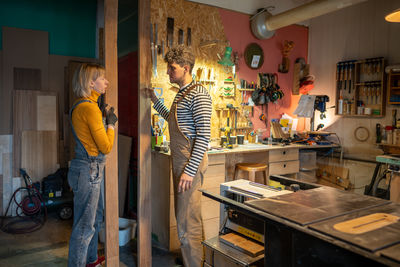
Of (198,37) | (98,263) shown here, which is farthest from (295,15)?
(98,263)

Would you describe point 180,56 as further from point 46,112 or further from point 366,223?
point 46,112

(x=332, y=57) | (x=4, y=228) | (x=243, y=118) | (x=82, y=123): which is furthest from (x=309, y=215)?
(x=332, y=57)

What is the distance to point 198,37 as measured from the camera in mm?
4156

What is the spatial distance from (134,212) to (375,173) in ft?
10.6

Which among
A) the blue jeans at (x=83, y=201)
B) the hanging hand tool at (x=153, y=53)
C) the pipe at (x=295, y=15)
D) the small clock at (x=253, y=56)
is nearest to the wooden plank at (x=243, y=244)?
the blue jeans at (x=83, y=201)

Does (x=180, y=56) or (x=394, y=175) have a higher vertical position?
(x=180, y=56)

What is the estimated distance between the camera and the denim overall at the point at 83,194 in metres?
2.29

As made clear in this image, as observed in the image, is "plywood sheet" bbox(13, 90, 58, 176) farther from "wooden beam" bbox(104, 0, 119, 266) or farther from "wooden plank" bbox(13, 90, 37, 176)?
"wooden beam" bbox(104, 0, 119, 266)

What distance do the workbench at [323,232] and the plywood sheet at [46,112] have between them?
352cm

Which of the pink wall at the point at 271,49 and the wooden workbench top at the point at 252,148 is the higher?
the pink wall at the point at 271,49

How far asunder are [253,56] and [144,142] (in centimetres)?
271

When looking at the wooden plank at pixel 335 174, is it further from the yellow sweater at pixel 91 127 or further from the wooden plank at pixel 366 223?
the yellow sweater at pixel 91 127

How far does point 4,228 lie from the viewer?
3.72 meters

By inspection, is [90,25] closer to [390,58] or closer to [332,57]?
[332,57]
